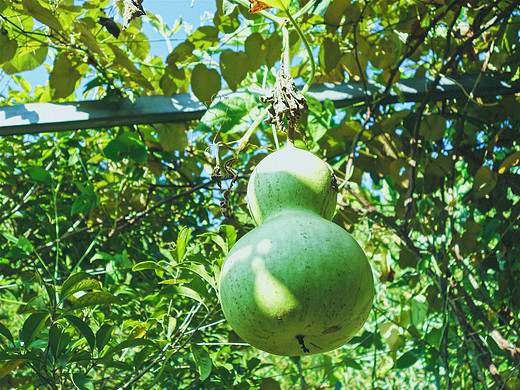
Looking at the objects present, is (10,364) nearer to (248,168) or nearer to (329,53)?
(248,168)

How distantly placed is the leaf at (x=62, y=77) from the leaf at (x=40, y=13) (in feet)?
0.64

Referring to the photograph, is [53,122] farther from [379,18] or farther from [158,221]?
[379,18]

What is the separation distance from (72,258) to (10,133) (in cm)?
58

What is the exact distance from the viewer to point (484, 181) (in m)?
1.49

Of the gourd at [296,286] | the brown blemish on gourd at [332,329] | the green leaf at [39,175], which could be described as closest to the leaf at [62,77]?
the green leaf at [39,175]

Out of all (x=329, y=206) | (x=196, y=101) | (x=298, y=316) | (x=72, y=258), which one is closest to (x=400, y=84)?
(x=196, y=101)

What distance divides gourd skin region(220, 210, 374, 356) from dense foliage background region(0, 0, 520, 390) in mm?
310

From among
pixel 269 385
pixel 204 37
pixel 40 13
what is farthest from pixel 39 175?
pixel 269 385

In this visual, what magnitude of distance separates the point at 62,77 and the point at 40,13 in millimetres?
268

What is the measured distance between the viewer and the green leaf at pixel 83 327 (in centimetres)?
82

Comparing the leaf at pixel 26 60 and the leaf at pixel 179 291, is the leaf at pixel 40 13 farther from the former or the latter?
the leaf at pixel 179 291

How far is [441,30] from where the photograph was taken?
1793mm

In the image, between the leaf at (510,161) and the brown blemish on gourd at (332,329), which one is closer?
the brown blemish on gourd at (332,329)

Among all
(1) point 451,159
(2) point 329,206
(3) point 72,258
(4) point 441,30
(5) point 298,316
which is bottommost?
(5) point 298,316
